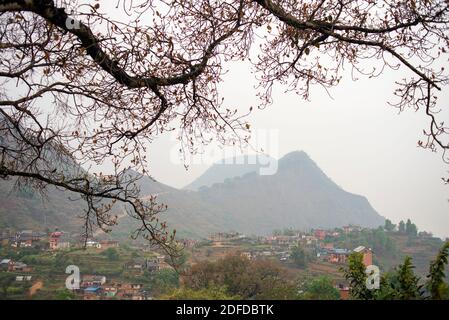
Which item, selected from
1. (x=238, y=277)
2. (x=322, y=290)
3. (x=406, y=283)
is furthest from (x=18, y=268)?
(x=406, y=283)

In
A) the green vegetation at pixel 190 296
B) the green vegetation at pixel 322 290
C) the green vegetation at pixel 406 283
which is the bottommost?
the green vegetation at pixel 322 290

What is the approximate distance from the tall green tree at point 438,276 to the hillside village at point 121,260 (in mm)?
4169

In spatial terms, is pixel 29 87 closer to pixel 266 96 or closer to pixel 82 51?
pixel 82 51

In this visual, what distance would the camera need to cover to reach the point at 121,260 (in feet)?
62.2

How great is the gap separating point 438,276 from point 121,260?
16906 mm

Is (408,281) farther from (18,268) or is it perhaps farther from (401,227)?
(401,227)

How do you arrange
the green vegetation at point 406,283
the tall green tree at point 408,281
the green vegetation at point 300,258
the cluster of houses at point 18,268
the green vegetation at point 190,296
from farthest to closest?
the green vegetation at point 300,258, the cluster of houses at point 18,268, the green vegetation at point 190,296, the tall green tree at point 408,281, the green vegetation at point 406,283

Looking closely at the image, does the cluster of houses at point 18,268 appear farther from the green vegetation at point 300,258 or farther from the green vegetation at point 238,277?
the green vegetation at point 300,258

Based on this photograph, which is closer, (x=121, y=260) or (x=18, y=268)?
(x=18, y=268)

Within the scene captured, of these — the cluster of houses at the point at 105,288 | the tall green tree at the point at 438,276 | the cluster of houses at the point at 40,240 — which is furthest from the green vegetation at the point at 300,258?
the tall green tree at the point at 438,276

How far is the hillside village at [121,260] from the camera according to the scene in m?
12.9

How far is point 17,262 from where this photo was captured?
14328 mm

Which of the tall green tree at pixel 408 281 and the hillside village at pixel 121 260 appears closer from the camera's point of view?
the tall green tree at pixel 408 281

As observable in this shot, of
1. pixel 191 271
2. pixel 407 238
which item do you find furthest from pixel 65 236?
pixel 407 238
